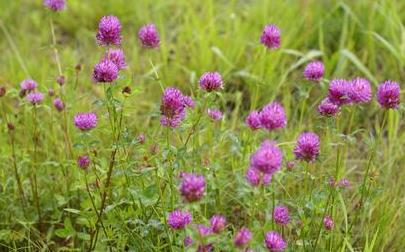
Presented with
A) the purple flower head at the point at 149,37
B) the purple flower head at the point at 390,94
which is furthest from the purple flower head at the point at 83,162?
the purple flower head at the point at 390,94

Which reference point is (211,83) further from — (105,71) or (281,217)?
(281,217)

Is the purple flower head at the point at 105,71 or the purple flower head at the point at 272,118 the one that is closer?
the purple flower head at the point at 272,118

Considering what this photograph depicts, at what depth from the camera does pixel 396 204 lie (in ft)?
6.57

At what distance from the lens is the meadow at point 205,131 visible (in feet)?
4.95

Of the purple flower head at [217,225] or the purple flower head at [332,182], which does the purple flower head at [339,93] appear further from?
the purple flower head at [217,225]

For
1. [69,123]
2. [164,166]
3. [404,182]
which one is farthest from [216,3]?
[164,166]

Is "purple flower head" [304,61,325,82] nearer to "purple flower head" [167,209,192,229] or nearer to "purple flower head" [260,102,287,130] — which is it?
"purple flower head" [260,102,287,130]

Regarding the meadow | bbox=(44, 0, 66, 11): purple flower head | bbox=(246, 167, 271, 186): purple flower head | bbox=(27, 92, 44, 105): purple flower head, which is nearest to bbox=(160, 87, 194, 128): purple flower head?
the meadow

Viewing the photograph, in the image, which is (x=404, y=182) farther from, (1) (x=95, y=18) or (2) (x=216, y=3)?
(1) (x=95, y=18)

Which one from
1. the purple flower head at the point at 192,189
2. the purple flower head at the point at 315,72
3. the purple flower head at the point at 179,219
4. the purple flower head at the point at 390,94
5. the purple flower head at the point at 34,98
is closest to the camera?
the purple flower head at the point at 192,189

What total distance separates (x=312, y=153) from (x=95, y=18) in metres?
2.24

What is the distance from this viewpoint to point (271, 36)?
1.80 meters

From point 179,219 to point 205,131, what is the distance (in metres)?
0.61

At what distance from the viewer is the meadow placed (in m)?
1.51
